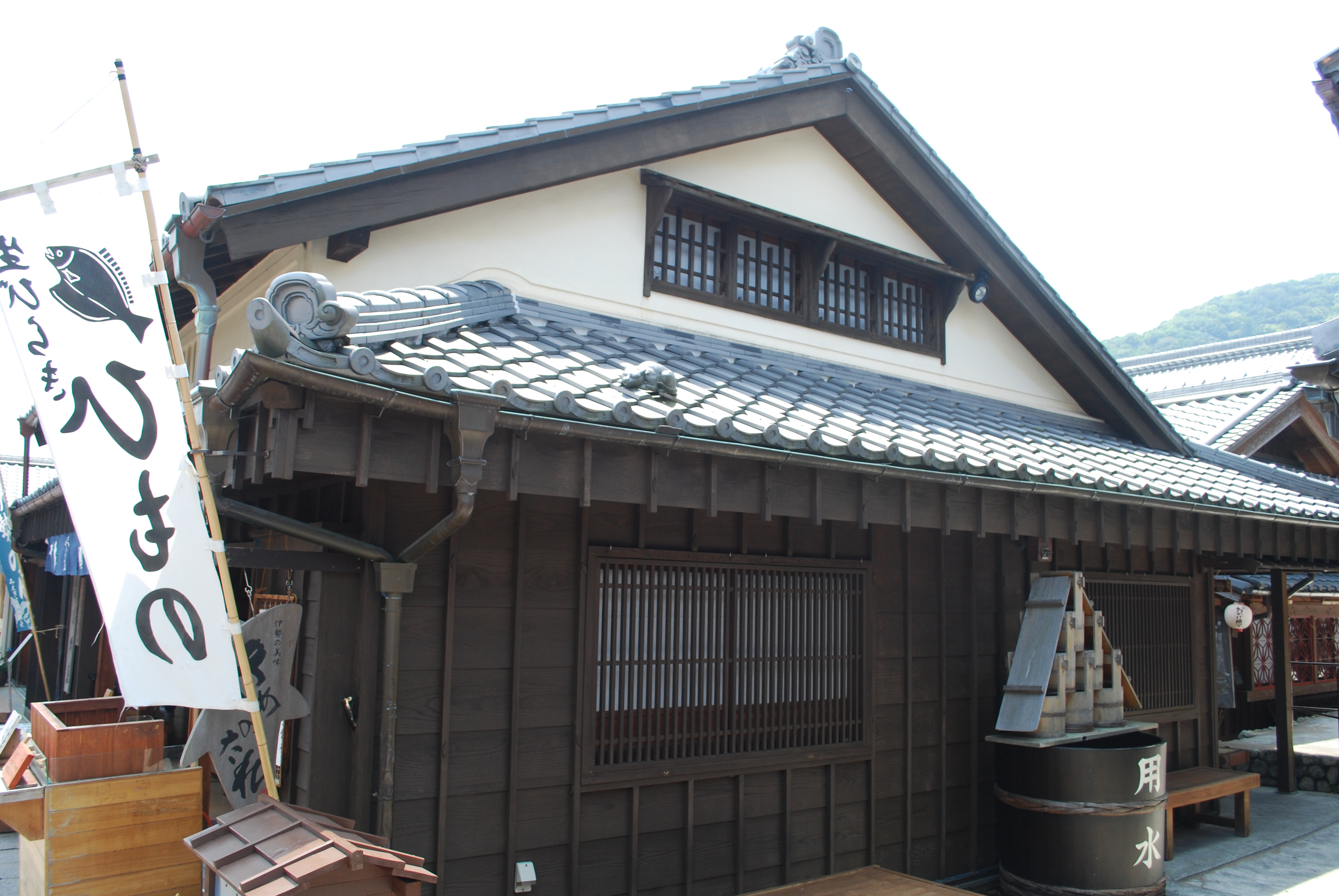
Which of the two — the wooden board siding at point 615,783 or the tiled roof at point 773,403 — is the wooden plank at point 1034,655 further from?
the tiled roof at point 773,403

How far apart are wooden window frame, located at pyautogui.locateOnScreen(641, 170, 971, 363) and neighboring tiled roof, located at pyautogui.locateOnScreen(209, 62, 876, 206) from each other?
676 mm

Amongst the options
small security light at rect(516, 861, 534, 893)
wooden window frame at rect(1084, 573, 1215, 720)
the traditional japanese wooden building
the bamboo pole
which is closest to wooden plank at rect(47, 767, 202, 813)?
the traditional japanese wooden building

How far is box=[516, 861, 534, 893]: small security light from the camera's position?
553 centimetres

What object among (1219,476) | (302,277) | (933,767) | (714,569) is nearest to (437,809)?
(714,569)

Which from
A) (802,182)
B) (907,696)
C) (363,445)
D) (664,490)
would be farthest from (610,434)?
(802,182)

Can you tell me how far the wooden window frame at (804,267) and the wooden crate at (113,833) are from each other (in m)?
5.03

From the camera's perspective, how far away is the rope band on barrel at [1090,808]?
696 centimetres

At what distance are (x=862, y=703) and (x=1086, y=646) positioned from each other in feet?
7.93

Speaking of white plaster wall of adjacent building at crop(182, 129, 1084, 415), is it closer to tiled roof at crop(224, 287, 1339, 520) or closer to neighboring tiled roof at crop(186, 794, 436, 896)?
tiled roof at crop(224, 287, 1339, 520)

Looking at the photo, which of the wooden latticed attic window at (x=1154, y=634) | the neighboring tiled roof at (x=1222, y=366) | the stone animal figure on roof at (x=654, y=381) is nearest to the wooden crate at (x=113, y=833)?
the stone animal figure on roof at (x=654, y=381)

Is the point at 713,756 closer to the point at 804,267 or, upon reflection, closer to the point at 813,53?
the point at 804,267

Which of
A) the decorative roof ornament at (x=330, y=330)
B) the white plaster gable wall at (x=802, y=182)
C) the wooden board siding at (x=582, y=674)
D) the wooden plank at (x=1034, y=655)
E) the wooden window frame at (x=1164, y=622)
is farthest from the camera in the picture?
the wooden window frame at (x=1164, y=622)

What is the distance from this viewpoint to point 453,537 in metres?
5.56

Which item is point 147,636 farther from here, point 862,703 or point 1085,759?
point 1085,759
